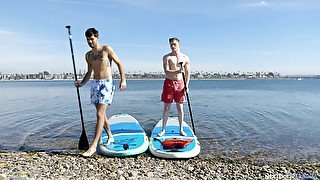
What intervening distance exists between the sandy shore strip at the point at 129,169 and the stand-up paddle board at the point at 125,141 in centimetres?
19

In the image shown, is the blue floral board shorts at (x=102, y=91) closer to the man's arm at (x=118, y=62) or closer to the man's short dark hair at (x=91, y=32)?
the man's arm at (x=118, y=62)

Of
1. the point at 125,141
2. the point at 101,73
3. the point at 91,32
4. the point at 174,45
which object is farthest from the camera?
the point at 125,141

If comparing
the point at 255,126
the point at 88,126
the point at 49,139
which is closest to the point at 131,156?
the point at 49,139

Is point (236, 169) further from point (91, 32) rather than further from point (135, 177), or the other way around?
point (91, 32)

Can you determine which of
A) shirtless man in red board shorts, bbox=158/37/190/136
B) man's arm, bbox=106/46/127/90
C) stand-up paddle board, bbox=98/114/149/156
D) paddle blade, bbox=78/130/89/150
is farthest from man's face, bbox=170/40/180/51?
paddle blade, bbox=78/130/89/150

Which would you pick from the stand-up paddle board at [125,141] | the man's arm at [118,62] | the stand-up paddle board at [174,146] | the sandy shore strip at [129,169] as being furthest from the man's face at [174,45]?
the sandy shore strip at [129,169]

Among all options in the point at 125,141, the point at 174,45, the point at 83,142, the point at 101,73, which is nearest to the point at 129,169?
the point at 125,141

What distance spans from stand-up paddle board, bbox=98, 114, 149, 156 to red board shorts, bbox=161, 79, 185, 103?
47.5 inches

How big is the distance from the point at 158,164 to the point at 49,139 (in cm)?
508

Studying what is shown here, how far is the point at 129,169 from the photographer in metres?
5.43

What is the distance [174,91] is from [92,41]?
2.39 meters

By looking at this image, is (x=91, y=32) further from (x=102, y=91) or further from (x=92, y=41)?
(x=102, y=91)

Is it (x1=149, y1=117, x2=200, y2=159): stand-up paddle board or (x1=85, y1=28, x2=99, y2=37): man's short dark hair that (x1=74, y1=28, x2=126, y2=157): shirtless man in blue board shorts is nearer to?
(x1=85, y1=28, x2=99, y2=37): man's short dark hair

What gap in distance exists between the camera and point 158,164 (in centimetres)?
584
